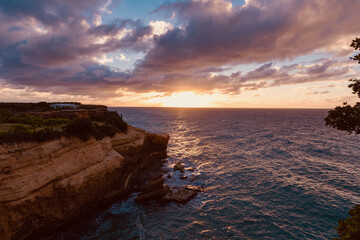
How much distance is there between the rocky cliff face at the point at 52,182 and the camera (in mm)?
12477

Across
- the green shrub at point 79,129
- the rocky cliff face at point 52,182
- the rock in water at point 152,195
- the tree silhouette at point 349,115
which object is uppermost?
the tree silhouette at point 349,115

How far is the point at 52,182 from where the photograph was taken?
14477 mm

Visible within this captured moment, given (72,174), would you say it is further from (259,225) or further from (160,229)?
(259,225)

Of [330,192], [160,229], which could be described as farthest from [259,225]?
[330,192]

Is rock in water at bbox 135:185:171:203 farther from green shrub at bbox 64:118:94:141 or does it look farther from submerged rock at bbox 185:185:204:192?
green shrub at bbox 64:118:94:141

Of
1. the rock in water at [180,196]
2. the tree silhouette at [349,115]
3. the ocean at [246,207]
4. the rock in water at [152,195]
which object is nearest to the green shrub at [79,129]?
the ocean at [246,207]

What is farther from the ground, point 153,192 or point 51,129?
point 51,129

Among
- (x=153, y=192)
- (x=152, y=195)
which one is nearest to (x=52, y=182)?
(x=152, y=195)

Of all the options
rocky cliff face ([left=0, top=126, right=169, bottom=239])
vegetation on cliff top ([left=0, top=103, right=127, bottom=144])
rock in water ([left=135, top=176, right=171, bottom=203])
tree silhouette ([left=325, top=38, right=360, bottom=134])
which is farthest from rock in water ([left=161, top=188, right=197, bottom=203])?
tree silhouette ([left=325, top=38, right=360, bottom=134])

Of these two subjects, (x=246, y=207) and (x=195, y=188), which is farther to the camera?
(x=195, y=188)

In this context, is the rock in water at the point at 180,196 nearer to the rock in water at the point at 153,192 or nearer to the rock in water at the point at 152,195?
the rock in water at the point at 152,195

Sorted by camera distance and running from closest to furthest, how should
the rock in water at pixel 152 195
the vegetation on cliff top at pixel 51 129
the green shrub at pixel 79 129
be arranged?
the vegetation on cliff top at pixel 51 129
the green shrub at pixel 79 129
the rock in water at pixel 152 195

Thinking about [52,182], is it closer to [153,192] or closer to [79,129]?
[79,129]

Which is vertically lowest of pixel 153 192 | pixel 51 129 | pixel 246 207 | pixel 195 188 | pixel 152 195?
pixel 246 207
